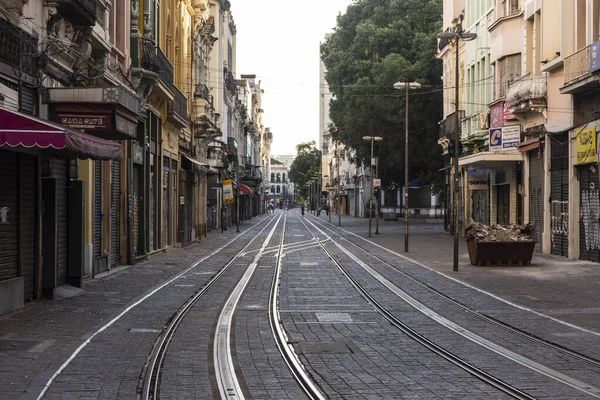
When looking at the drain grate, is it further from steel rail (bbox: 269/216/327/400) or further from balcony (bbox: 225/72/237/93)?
balcony (bbox: 225/72/237/93)

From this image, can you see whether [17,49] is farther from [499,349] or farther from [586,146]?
[586,146]

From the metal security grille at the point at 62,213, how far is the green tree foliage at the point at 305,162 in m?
167

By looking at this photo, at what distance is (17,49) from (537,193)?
23.0 m

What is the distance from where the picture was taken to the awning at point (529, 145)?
31.3 m

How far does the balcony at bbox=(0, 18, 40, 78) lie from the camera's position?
45.3 ft

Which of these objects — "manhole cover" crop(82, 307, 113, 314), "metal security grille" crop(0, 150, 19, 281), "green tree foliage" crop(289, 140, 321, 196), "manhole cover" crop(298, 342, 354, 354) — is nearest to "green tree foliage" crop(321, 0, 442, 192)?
"manhole cover" crop(82, 307, 113, 314)

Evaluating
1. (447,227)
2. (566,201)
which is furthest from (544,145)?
(447,227)

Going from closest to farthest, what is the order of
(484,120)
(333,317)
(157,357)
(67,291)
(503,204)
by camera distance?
1. (157,357)
2. (333,317)
3. (67,291)
4. (503,204)
5. (484,120)

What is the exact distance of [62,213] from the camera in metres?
17.3

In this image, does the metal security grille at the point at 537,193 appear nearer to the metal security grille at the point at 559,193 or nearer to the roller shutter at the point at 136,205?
the metal security grille at the point at 559,193

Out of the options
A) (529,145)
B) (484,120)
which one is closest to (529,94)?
(529,145)

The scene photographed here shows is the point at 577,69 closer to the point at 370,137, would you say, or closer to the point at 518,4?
the point at 518,4

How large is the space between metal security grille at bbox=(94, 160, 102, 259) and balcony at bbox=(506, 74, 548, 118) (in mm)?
16322

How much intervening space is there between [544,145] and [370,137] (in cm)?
2279
